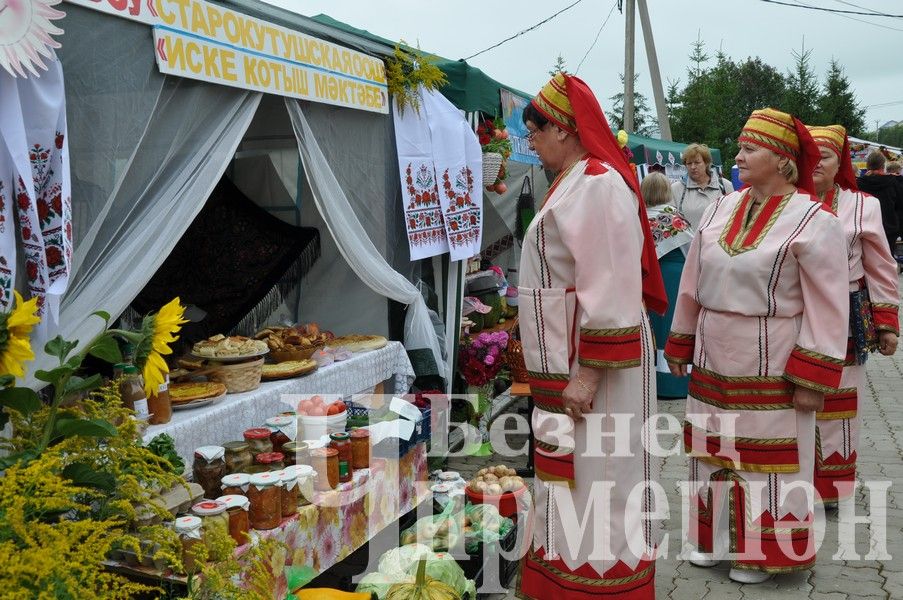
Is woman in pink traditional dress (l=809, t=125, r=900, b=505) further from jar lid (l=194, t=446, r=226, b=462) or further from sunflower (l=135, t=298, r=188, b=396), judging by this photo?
sunflower (l=135, t=298, r=188, b=396)

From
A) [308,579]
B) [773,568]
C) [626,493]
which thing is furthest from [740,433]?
[308,579]

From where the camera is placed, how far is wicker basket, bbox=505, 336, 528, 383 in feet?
18.0

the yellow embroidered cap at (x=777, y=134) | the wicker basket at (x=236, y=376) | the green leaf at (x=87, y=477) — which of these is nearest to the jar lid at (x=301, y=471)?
the wicker basket at (x=236, y=376)

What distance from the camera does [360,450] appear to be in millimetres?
3541

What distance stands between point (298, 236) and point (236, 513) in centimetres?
264

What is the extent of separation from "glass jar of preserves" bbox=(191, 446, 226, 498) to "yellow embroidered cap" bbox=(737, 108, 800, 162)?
8.10 feet

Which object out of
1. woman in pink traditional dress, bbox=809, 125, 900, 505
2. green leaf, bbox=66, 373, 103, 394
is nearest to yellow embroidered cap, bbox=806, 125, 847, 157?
woman in pink traditional dress, bbox=809, 125, 900, 505

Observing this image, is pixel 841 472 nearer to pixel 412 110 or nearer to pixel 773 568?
pixel 773 568

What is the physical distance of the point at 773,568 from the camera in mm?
3480

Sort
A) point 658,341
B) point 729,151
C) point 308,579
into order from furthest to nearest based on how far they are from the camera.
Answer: point 729,151, point 658,341, point 308,579

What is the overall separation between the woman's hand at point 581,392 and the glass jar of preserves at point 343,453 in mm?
1118

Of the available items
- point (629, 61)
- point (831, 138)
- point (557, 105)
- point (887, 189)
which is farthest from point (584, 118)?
point (629, 61)

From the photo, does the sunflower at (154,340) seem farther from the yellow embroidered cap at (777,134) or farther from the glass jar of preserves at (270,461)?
the yellow embroidered cap at (777,134)

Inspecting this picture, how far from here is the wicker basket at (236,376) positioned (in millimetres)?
3664
